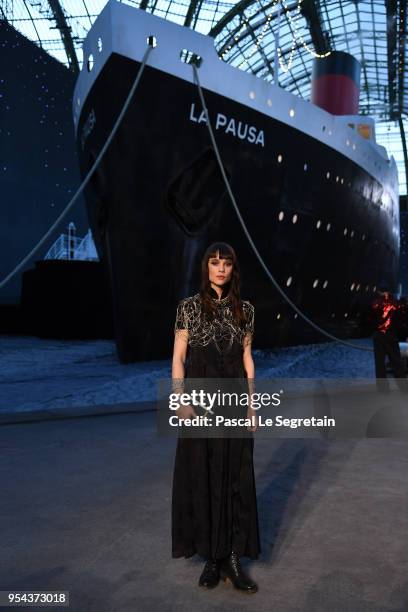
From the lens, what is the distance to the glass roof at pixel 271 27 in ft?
86.2

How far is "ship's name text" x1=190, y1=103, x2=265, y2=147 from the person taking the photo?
390 inches

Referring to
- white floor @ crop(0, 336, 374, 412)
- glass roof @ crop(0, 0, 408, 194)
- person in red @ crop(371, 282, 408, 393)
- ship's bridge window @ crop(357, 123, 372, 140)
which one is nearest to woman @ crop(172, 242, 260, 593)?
white floor @ crop(0, 336, 374, 412)

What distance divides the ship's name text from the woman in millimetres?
7691

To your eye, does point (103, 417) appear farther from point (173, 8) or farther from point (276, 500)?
point (173, 8)

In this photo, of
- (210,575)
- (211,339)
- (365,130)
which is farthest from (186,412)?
(365,130)

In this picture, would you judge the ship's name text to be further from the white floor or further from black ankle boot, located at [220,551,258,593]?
black ankle boot, located at [220,551,258,593]

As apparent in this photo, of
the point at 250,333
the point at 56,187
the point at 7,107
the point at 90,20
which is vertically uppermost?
the point at 90,20

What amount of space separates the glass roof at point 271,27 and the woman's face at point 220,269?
19561 mm

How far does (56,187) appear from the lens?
26.3 metres

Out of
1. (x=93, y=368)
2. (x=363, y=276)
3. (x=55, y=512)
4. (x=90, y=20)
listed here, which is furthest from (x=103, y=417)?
(x=90, y=20)

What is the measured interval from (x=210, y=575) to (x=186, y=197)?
855 centimetres

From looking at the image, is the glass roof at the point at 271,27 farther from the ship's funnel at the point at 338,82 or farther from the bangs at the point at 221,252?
the bangs at the point at 221,252

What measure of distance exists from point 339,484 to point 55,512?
2.25 meters

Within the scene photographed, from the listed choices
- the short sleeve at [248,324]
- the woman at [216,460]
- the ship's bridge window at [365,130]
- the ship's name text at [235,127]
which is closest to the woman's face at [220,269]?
the woman at [216,460]
